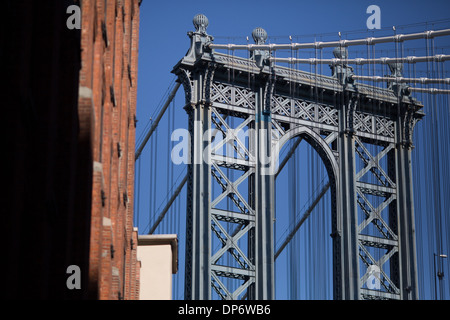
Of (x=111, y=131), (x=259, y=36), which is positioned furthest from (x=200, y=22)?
→ (x=111, y=131)

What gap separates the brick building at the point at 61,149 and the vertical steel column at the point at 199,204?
17.1 m

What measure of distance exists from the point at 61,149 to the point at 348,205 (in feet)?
115

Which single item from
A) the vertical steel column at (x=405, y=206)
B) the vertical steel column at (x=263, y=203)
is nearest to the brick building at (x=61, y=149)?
the vertical steel column at (x=263, y=203)

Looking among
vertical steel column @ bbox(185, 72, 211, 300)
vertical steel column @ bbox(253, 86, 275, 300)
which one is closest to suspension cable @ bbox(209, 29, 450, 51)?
vertical steel column @ bbox(185, 72, 211, 300)

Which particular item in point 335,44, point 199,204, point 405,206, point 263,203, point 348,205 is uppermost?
point 335,44

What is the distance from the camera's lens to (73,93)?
57.4ft

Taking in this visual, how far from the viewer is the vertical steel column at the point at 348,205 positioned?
49.4 meters

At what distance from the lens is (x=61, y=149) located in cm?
1708

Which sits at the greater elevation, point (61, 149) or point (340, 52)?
point (340, 52)

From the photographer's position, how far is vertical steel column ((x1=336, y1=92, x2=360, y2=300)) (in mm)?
49438

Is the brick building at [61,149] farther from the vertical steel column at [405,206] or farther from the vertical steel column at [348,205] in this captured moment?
the vertical steel column at [405,206]

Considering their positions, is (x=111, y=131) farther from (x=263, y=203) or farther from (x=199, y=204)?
(x=263, y=203)

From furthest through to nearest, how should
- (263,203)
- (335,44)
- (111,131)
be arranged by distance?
(335,44)
(263,203)
(111,131)
